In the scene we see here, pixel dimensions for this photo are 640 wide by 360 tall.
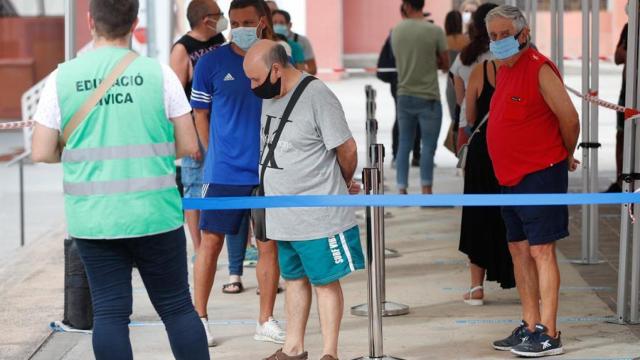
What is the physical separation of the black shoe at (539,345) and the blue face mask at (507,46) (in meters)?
1.45

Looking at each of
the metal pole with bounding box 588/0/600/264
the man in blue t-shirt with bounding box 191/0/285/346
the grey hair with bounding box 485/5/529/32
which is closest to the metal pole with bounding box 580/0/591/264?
the metal pole with bounding box 588/0/600/264

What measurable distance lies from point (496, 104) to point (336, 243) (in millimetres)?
1244

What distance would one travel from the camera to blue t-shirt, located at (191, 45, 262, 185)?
7.30 meters

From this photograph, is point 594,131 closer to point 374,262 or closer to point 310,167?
point 374,262

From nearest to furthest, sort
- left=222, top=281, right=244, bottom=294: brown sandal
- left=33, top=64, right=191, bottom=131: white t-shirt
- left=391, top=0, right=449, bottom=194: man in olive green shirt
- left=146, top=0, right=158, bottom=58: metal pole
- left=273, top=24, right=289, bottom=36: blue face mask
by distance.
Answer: left=33, top=64, right=191, bottom=131: white t-shirt < left=222, top=281, right=244, bottom=294: brown sandal < left=273, top=24, right=289, bottom=36: blue face mask < left=391, top=0, right=449, bottom=194: man in olive green shirt < left=146, top=0, right=158, bottom=58: metal pole

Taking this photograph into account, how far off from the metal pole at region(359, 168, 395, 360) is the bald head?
0.78 meters

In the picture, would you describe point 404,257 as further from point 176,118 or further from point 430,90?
point 176,118

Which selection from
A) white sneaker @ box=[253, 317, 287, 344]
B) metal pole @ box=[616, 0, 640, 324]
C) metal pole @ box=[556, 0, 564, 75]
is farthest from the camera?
metal pole @ box=[556, 0, 564, 75]

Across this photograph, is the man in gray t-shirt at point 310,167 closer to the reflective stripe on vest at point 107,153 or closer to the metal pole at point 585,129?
the reflective stripe on vest at point 107,153

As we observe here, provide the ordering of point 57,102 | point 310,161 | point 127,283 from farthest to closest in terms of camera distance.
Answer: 1. point 310,161
2. point 127,283
3. point 57,102

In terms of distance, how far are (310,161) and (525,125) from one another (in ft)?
3.94

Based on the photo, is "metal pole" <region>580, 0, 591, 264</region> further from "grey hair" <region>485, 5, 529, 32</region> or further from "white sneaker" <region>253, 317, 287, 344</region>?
"white sneaker" <region>253, 317, 287, 344</region>

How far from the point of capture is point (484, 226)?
8219 mm

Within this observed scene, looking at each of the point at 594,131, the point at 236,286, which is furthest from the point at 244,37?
the point at 594,131
